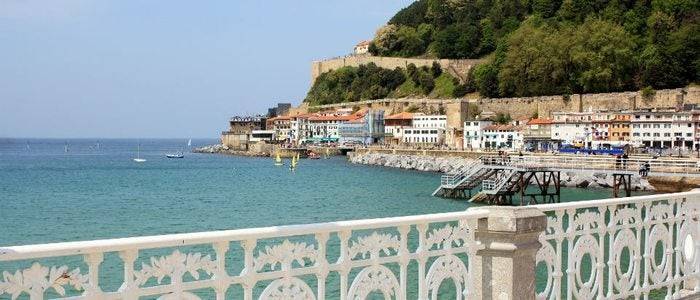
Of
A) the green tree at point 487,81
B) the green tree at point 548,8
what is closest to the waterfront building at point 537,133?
the green tree at point 487,81

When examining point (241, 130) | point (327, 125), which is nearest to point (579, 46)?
point (327, 125)

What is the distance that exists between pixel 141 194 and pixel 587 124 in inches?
1761

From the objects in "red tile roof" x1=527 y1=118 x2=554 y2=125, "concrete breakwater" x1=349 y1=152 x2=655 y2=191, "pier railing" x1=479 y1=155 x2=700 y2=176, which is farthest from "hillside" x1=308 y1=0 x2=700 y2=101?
"pier railing" x1=479 y1=155 x2=700 y2=176

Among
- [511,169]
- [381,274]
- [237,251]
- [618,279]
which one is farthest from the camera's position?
[511,169]

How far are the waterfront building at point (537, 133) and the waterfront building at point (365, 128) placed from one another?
27332mm

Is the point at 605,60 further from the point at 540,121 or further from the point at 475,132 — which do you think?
the point at 475,132

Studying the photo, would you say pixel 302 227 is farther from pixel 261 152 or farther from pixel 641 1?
pixel 261 152

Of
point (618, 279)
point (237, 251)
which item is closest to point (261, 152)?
point (237, 251)

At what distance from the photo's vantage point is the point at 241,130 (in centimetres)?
15000

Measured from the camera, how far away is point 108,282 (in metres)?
17.9

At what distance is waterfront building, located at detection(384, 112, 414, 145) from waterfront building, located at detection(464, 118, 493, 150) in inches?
520

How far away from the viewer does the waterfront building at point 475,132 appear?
9012 cm

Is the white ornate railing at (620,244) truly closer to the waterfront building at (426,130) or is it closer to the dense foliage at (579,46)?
the dense foliage at (579,46)

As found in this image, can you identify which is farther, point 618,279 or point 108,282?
point 108,282
